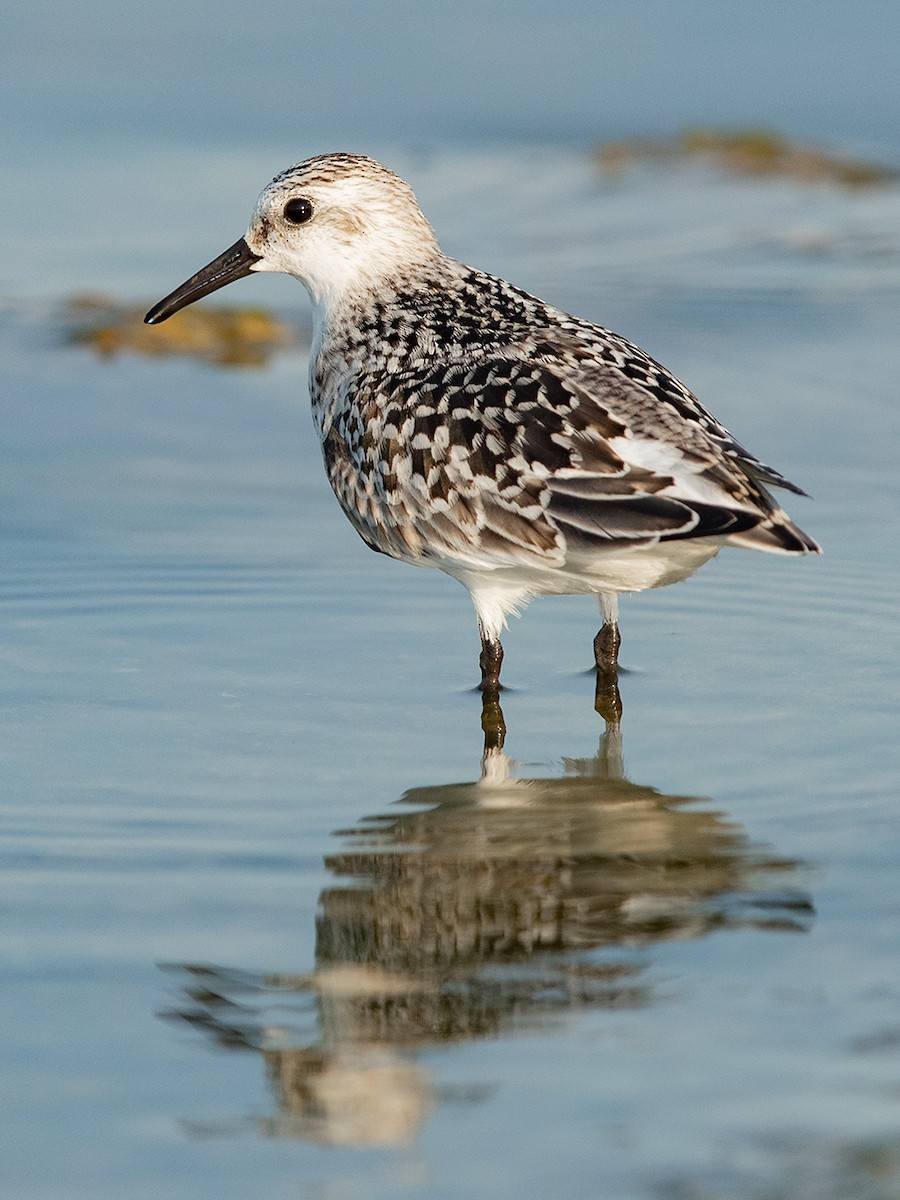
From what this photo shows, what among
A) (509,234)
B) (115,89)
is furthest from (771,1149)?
(115,89)

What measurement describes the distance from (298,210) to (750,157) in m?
7.44

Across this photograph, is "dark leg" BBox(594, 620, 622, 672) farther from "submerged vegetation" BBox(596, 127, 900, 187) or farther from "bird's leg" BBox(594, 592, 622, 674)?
"submerged vegetation" BBox(596, 127, 900, 187)

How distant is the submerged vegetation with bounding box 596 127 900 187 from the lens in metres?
14.3

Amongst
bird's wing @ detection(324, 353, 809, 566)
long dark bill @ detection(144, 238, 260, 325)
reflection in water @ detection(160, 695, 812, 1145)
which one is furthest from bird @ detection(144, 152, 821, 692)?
reflection in water @ detection(160, 695, 812, 1145)

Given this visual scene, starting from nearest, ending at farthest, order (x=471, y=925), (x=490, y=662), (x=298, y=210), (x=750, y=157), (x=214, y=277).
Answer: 1. (x=471, y=925)
2. (x=490, y=662)
3. (x=298, y=210)
4. (x=214, y=277)
5. (x=750, y=157)

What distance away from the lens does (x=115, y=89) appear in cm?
1545

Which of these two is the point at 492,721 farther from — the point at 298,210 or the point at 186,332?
the point at 186,332

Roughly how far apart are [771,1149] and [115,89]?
42.4 ft

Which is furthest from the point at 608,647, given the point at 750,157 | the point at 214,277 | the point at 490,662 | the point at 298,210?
the point at 750,157

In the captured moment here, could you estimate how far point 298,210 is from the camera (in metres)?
7.95

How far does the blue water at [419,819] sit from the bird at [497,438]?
21.8 inches

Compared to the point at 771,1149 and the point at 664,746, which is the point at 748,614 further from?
the point at 771,1149

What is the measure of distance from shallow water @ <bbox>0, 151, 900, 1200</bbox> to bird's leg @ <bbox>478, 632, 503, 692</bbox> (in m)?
0.09

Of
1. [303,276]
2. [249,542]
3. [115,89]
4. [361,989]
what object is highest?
[115,89]
